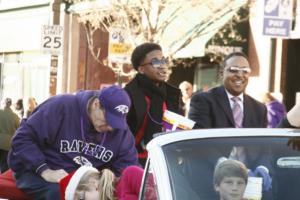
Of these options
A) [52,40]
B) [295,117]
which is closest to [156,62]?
[295,117]

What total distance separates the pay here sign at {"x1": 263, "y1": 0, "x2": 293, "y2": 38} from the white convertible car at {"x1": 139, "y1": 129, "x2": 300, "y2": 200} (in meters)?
10.3

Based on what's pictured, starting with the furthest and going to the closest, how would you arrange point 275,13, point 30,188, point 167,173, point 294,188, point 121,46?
point 121,46 → point 275,13 → point 30,188 → point 294,188 → point 167,173

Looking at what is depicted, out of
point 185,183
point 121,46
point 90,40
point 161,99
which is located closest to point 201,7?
point 121,46

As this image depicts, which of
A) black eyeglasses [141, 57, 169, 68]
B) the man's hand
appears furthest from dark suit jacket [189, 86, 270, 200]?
the man's hand

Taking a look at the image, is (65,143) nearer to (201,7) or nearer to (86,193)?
(86,193)

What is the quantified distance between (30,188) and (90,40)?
22.0m

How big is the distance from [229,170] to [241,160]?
0.12 metres

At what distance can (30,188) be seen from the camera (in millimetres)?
5238

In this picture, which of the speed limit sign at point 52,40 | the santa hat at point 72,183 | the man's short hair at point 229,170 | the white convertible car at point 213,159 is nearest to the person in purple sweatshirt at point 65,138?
the santa hat at point 72,183

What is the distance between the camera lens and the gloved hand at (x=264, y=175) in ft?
13.6

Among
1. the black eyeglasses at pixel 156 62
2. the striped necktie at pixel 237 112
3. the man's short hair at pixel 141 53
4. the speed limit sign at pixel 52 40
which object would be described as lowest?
the striped necktie at pixel 237 112

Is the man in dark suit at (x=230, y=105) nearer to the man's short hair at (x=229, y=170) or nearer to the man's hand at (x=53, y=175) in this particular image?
the man's hand at (x=53, y=175)

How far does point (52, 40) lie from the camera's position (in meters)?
19.2

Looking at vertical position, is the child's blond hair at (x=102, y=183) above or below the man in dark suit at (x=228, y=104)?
below
